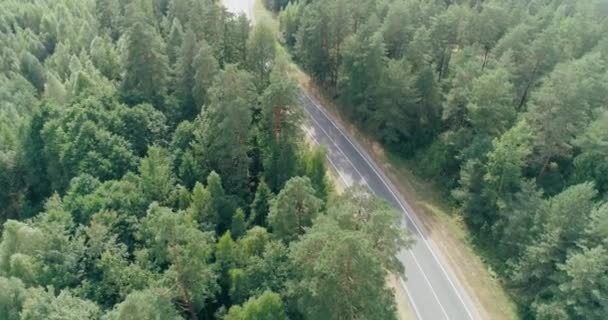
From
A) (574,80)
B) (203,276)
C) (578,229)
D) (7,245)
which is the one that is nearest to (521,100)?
(574,80)

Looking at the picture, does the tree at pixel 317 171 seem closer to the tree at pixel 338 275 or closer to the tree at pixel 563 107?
the tree at pixel 338 275

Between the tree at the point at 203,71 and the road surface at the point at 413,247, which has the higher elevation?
the tree at the point at 203,71

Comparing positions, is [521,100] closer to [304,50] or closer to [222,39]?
[304,50]

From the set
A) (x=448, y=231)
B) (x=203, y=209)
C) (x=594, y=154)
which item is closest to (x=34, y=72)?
(x=203, y=209)

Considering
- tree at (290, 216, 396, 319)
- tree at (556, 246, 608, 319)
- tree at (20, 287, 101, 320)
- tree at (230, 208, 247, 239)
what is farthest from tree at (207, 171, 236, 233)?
tree at (556, 246, 608, 319)

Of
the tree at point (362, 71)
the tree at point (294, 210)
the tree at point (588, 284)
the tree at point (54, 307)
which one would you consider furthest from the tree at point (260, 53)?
the tree at point (588, 284)
